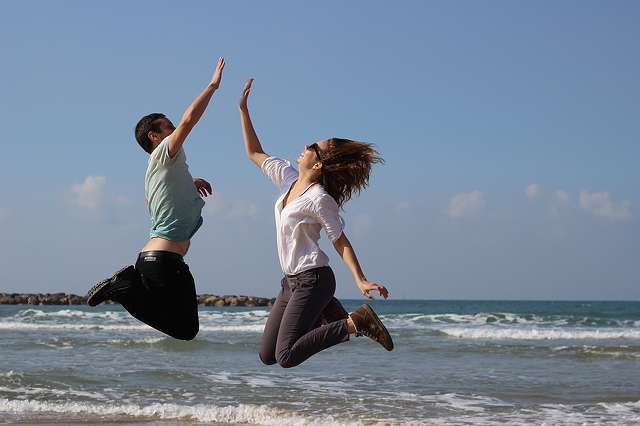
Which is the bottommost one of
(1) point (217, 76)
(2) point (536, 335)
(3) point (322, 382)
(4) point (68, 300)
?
(3) point (322, 382)

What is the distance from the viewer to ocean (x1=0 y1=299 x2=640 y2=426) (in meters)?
9.31

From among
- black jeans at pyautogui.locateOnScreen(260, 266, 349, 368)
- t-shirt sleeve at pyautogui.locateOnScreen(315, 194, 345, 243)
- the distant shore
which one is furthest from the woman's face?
the distant shore

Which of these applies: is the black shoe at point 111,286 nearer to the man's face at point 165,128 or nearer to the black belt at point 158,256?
the black belt at point 158,256

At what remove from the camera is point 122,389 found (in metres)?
11.1

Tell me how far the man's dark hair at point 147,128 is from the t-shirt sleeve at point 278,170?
856 millimetres

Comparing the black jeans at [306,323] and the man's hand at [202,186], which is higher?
the man's hand at [202,186]

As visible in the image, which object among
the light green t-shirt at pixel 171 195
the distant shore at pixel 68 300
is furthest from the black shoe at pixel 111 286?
the distant shore at pixel 68 300

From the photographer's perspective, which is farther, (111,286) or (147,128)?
(147,128)

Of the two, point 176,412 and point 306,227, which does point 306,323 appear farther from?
point 176,412

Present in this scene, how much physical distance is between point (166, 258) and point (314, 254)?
990 mm

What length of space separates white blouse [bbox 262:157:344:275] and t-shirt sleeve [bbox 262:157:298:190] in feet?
1.34

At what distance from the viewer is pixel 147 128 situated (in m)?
5.05

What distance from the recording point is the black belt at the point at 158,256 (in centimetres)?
485

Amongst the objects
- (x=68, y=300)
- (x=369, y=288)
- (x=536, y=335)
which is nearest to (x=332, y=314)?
(x=369, y=288)
